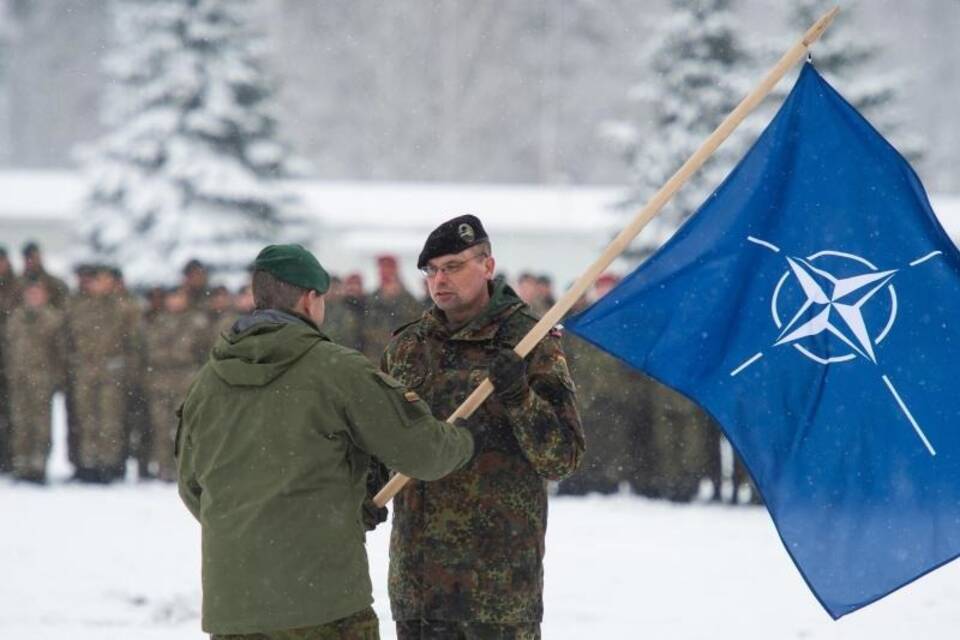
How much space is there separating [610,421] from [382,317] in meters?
2.21

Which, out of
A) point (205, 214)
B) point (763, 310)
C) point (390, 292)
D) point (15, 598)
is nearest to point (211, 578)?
point (763, 310)

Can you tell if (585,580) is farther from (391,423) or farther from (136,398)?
(136,398)

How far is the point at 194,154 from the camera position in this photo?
28.3 metres

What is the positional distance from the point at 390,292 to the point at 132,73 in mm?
17864

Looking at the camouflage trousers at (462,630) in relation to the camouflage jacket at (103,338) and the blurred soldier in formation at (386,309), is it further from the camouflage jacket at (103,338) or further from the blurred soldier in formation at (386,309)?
the camouflage jacket at (103,338)

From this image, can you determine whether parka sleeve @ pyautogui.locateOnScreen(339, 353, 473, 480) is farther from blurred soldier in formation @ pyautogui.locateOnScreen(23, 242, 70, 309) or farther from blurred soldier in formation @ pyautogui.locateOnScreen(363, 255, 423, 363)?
blurred soldier in formation @ pyautogui.locateOnScreen(23, 242, 70, 309)

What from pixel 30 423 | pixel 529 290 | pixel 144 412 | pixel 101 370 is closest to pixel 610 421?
pixel 529 290

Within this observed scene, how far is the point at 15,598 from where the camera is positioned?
8.30m

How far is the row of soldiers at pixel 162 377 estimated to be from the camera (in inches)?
503

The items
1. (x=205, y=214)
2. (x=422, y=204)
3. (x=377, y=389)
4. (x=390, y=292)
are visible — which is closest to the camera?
(x=377, y=389)

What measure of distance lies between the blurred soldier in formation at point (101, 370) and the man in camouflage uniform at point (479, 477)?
9.38 m

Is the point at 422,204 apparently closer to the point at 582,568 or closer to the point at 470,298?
the point at 582,568

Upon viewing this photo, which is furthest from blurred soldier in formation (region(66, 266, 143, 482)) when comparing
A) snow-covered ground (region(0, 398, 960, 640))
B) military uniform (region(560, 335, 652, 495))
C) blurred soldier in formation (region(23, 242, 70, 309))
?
military uniform (region(560, 335, 652, 495))

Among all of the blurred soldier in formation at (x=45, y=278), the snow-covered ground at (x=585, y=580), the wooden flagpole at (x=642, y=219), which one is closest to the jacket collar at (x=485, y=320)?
the wooden flagpole at (x=642, y=219)
